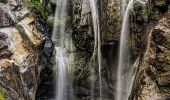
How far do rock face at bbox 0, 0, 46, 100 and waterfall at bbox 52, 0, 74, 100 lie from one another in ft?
5.55

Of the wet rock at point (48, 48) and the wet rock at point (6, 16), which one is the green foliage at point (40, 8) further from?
the wet rock at point (6, 16)

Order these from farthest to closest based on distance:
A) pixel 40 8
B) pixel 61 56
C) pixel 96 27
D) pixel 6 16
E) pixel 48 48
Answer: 1. pixel 40 8
2. pixel 61 56
3. pixel 96 27
4. pixel 48 48
5. pixel 6 16

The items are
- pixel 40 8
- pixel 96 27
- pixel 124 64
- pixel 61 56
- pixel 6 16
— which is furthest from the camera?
pixel 40 8

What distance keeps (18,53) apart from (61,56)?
3.52 metres

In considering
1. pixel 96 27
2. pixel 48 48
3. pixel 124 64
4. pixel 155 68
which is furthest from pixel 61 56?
pixel 155 68

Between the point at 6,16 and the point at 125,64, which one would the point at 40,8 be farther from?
the point at 125,64

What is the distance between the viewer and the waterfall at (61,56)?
15023 millimetres

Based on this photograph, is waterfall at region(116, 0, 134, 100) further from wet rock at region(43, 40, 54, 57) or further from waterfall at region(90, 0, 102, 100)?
wet rock at region(43, 40, 54, 57)

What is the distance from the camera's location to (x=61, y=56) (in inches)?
603

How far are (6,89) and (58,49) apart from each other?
17.0 feet

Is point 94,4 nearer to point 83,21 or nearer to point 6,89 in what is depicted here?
point 83,21

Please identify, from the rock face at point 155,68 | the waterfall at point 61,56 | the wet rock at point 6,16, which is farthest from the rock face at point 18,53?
the rock face at point 155,68

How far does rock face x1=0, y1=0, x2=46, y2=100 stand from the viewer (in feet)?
36.3

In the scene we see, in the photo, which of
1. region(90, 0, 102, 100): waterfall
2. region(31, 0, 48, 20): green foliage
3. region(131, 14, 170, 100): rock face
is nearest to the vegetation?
region(31, 0, 48, 20): green foliage
